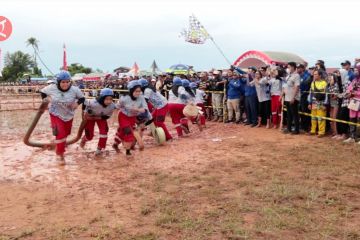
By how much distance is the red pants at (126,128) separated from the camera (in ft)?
27.0

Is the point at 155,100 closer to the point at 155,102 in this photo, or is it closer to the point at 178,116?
the point at 155,102

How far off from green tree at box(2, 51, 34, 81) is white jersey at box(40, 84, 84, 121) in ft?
216

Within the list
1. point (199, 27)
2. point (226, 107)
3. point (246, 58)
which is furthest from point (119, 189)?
point (246, 58)

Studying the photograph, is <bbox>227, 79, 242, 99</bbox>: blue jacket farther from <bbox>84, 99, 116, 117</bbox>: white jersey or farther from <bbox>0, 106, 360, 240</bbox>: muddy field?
<bbox>84, 99, 116, 117</bbox>: white jersey

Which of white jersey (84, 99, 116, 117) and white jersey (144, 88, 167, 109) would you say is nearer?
white jersey (84, 99, 116, 117)

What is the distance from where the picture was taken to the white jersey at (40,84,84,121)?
7766mm

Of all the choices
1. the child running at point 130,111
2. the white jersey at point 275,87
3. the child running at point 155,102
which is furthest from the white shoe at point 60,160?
the white jersey at point 275,87

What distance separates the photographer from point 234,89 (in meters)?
12.3

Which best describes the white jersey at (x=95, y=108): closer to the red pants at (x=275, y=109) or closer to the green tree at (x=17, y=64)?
the red pants at (x=275, y=109)

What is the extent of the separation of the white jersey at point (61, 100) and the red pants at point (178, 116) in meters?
3.12

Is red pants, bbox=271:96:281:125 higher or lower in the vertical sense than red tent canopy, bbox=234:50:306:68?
lower

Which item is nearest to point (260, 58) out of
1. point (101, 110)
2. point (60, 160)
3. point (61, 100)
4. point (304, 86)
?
point (304, 86)

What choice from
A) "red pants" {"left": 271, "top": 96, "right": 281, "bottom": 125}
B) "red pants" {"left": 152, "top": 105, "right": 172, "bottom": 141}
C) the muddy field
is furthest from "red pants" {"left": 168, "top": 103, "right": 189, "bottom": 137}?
"red pants" {"left": 271, "top": 96, "right": 281, "bottom": 125}

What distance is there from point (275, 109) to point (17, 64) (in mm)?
68539
